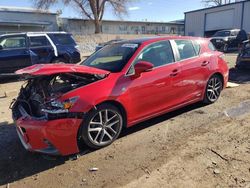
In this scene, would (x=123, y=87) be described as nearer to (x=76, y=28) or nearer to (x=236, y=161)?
(x=236, y=161)

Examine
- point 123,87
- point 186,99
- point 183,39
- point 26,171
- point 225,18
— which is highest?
point 225,18

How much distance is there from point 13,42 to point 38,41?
960 mm

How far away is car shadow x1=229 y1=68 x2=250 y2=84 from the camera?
865 cm

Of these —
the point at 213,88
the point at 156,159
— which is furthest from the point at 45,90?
the point at 213,88

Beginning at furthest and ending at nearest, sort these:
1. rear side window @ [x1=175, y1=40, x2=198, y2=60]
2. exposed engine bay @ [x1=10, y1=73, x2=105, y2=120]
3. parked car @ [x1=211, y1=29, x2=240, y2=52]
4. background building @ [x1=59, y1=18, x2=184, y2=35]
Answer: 1. background building @ [x1=59, y1=18, x2=184, y2=35]
2. parked car @ [x1=211, y1=29, x2=240, y2=52]
3. rear side window @ [x1=175, y1=40, x2=198, y2=60]
4. exposed engine bay @ [x1=10, y1=73, x2=105, y2=120]

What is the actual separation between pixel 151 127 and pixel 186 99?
1018 mm

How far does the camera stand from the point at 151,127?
4.82 m

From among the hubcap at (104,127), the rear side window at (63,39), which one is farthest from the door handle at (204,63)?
the rear side window at (63,39)

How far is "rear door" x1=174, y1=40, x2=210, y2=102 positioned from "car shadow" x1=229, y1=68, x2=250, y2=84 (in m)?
3.48

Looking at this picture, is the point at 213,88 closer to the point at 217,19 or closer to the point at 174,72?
the point at 174,72

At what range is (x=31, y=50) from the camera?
10.7 metres

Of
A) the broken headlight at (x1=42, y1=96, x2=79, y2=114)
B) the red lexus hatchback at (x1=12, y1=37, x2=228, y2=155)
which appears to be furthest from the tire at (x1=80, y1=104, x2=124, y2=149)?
the broken headlight at (x1=42, y1=96, x2=79, y2=114)

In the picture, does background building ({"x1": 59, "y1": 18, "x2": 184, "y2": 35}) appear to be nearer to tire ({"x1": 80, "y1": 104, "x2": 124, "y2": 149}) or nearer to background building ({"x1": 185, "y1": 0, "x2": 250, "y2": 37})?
background building ({"x1": 185, "y1": 0, "x2": 250, "y2": 37})

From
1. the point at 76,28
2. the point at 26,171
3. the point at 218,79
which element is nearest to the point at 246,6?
the point at 76,28
